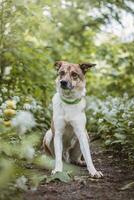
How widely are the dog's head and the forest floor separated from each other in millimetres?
1152

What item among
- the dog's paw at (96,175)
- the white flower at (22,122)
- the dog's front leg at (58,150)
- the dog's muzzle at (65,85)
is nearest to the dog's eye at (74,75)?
the dog's muzzle at (65,85)

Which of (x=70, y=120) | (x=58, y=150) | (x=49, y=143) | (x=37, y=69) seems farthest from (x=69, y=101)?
(x=37, y=69)

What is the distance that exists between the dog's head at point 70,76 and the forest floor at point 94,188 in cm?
115

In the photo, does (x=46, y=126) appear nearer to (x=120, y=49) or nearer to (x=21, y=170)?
(x=21, y=170)

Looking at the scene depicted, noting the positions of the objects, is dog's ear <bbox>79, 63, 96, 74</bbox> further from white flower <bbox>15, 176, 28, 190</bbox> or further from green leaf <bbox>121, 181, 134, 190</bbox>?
white flower <bbox>15, 176, 28, 190</bbox>

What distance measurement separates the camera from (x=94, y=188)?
5777mm

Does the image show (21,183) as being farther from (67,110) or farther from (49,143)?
(49,143)

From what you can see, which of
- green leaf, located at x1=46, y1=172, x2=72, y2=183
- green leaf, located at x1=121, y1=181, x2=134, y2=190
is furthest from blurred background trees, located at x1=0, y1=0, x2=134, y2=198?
green leaf, located at x1=121, y1=181, x2=134, y2=190

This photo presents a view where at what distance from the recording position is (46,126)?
9.96m

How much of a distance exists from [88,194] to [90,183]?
611 millimetres

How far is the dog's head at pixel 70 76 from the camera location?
259 inches

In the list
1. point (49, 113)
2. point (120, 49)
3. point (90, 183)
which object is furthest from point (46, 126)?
point (120, 49)

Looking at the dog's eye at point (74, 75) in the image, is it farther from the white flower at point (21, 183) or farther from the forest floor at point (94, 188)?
the white flower at point (21, 183)

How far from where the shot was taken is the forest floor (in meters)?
5.30
